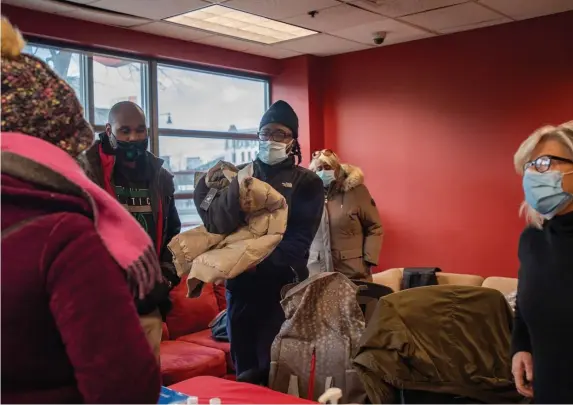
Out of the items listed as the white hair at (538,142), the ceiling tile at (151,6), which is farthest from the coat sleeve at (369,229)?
the white hair at (538,142)

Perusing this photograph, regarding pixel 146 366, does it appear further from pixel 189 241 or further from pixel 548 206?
pixel 189 241

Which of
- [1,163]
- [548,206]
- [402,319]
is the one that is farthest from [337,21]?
[1,163]

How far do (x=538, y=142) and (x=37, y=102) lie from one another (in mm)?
1371

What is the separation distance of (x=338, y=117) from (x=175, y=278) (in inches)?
160

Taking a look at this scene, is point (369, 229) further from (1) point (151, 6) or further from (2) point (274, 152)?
(1) point (151, 6)

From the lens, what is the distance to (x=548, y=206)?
1.68 metres

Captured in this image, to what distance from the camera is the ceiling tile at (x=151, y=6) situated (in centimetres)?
408

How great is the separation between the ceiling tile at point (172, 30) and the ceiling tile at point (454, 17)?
1.72 m

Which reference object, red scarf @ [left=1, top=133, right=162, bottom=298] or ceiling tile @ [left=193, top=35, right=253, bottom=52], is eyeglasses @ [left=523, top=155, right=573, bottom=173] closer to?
red scarf @ [left=1, top=133, right=162, bottom=298]

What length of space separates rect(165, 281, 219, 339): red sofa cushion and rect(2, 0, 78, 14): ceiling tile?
213 cm

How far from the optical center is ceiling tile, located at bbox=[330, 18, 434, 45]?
16.0 feet

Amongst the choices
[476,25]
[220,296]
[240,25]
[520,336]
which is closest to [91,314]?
[520,336]

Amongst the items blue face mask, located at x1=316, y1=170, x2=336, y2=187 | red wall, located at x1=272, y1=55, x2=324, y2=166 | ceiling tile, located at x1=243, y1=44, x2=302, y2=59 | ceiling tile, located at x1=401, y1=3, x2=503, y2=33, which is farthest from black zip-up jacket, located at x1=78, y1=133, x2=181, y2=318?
red wall, located at x1=272, y1=55, x2=324, y2=166

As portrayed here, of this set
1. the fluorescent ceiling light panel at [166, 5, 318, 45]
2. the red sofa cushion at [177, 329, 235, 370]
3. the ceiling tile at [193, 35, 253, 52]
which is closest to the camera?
the red sofa cushion at [177, 329, 235, 370]
